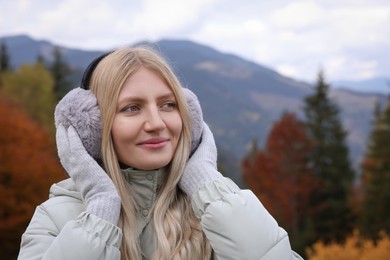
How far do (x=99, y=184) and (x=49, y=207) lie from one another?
0.73ft

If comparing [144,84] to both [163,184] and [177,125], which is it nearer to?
[177,125]

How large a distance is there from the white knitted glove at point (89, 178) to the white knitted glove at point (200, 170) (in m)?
0.29

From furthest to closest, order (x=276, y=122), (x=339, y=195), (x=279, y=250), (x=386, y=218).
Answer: (x=276, y=122)
(x=339, y=195)
(x=386, y=218)
(x=279, y=250)

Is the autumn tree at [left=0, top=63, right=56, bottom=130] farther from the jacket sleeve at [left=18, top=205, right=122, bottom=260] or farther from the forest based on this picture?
the jacket sleeve at [left=18, top=205, right=122, bottom=260]

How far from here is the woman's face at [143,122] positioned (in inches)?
89.2

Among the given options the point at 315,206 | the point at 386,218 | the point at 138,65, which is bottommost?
the point at 315,206

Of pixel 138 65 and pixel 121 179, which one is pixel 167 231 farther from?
pixel 138 65

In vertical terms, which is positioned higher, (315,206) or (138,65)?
(138,65)

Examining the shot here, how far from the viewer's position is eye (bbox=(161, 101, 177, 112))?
7.66ft

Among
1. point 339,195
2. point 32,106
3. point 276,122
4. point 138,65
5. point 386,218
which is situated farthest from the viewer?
point 32,106

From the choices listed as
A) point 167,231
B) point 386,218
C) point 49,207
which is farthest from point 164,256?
point 386,218

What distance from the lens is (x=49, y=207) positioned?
88.0 inches

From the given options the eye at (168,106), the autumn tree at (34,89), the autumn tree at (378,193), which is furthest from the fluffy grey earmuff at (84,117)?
the autumn tree at (34,89)

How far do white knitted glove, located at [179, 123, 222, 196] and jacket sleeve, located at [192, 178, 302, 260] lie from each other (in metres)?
0.06
